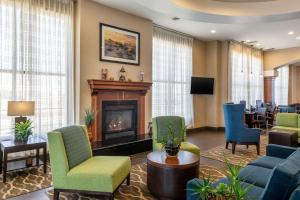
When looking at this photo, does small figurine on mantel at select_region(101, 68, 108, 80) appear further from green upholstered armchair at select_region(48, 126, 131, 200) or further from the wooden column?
the wooden column

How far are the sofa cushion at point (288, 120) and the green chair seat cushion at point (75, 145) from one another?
5349mm

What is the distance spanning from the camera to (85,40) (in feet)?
16.5

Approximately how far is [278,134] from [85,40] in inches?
188

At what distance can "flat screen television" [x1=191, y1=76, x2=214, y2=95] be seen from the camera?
8117mm

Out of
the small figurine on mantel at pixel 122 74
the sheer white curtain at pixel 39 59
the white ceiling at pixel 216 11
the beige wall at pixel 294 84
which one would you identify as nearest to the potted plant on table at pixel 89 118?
the sheer white curtain at pixel 39 59

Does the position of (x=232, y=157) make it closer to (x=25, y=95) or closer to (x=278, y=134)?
(x=278, y=134)

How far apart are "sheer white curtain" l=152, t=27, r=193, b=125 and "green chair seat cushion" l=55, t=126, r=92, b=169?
3.58 meters

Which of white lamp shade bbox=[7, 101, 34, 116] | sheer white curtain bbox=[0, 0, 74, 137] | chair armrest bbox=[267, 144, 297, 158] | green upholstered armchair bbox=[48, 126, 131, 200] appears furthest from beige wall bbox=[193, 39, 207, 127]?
green upholstered armchair bbox=[48, 126, 131, 200]

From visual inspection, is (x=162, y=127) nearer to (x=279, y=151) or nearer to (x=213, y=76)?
(x=279, y=151)

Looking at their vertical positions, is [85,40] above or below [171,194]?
above

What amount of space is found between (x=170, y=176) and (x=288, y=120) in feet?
15.6

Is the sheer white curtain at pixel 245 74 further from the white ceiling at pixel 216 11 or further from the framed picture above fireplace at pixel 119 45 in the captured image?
the framed picture above fireplace at pixel 119 45

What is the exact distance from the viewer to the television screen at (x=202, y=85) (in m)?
8.12

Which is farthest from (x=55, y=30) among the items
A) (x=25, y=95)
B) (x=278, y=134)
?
(x=278, y=134)
